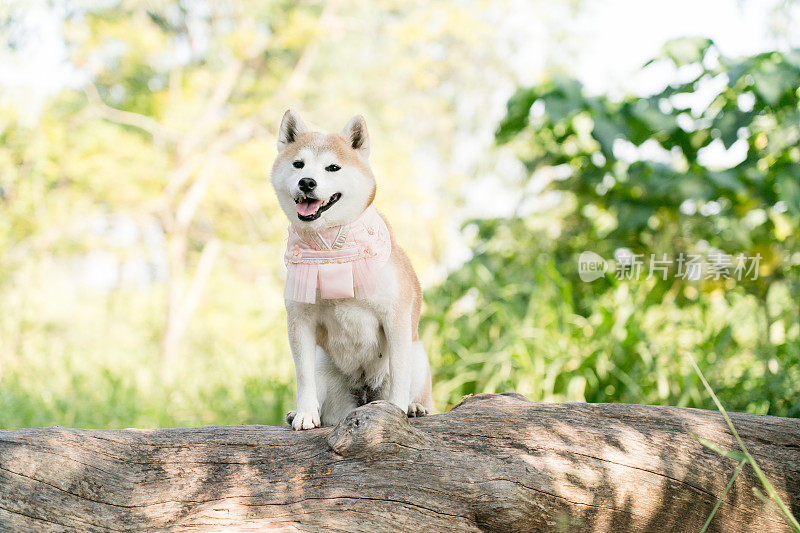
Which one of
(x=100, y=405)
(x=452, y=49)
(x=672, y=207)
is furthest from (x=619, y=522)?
(x=452, y=49)

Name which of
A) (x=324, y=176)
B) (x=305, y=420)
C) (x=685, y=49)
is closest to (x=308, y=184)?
(x=324, y=176)

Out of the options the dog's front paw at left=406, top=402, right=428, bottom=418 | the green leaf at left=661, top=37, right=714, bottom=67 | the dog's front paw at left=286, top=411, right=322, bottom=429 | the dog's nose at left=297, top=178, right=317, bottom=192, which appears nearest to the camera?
the dog's nose at left=297, top=178, right=317, bottom=192

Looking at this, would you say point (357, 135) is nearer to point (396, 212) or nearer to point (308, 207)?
point (308, 207)

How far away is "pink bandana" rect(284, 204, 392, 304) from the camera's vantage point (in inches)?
90.2

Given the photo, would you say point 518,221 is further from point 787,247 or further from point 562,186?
point 787,247

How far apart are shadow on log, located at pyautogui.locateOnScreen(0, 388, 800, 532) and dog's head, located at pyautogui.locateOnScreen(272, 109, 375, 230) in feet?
2.23

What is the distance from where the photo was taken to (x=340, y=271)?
2.29 m

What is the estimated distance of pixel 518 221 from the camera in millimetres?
5137

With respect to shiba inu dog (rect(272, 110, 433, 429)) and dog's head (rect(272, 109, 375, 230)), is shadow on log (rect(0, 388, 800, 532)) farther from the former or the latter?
dog's head (rect(272, 109, 375, 230))

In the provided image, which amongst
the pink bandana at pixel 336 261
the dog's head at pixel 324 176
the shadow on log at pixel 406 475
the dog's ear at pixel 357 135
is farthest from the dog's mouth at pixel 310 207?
the shadow on log at pixel 406 475

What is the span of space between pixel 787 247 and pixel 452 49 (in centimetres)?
1119

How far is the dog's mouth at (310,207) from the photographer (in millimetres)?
2242

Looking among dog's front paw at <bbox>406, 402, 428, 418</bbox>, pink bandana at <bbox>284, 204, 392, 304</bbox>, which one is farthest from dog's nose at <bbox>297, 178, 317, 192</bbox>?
dog's front paw at <bbox>406, 402, 428, 418</bbox>

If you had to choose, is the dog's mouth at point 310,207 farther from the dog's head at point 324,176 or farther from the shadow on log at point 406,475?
the shadow on log at point 406,475
